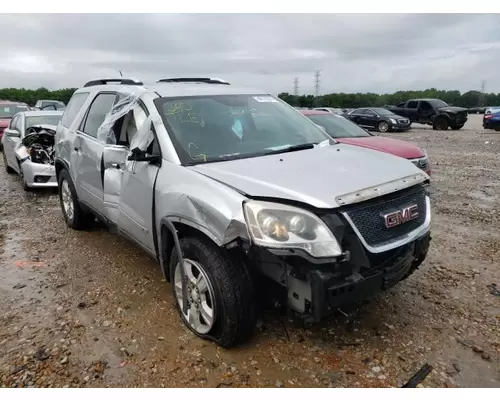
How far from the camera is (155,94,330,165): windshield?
10.5 feet

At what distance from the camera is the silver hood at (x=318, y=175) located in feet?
8.13

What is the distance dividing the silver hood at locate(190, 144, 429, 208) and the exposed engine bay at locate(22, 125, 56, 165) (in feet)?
18.9

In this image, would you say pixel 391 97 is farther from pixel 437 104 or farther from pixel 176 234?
pixel 176 234

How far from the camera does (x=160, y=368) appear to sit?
271 centimetres

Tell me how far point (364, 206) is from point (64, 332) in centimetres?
234

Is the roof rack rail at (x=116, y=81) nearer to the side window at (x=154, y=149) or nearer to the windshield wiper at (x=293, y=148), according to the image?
the side window at (x=154, y=149)

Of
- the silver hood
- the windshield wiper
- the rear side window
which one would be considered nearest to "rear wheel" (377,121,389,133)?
the rear side window

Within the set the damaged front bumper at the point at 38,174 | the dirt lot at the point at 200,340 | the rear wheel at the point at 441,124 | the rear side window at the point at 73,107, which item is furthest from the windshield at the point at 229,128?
the rear wheel at the point at 441,124

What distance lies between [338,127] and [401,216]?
5444mm

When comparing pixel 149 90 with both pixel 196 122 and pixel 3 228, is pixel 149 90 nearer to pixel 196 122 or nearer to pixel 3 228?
pixel 196 122

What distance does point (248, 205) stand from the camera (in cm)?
247

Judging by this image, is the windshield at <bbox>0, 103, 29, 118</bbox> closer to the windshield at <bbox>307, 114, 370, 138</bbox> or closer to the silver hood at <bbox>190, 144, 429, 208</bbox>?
the windshield at <bbox>307, 114, 370, 138</bbox>

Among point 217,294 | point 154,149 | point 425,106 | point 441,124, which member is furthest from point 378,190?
point 425,106

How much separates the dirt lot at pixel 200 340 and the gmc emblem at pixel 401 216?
2.90 feet
